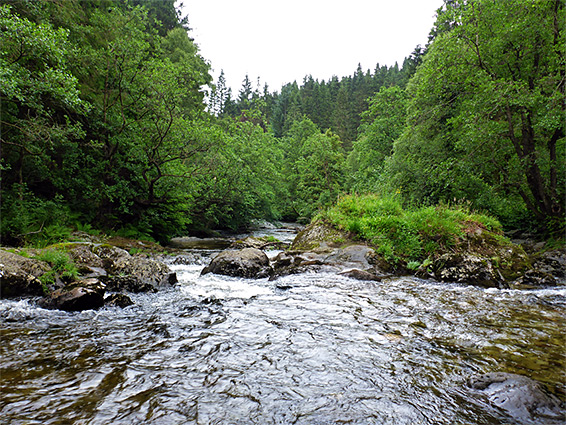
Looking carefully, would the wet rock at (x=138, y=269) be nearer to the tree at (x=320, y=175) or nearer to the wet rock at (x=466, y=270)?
the wet rock at (x=466, y=270)

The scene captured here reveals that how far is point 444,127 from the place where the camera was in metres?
16.5

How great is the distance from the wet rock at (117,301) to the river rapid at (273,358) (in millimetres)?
167

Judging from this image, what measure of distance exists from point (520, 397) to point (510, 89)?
12.2 meters

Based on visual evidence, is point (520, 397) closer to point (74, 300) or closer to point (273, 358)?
point (273, 358)

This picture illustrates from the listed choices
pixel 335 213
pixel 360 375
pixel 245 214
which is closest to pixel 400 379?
pixel 360 375

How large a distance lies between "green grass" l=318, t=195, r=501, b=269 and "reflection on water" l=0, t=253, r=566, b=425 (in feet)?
10.5

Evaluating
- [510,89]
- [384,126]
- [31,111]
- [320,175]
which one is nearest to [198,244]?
[31,111]

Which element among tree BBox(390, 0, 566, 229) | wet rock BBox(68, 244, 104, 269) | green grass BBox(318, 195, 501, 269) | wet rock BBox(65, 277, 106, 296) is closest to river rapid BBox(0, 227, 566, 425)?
wet rock BBox(65, 277, 106, 296)

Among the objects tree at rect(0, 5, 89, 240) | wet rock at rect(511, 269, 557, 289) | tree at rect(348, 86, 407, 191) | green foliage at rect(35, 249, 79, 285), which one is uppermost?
tree at rect(348, 86, 407, 191)

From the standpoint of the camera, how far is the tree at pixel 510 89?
10641 mm

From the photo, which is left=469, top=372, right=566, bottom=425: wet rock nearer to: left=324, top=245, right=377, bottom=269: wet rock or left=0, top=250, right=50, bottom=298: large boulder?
left=324, top=245, right=377, bottom=269: wet rock

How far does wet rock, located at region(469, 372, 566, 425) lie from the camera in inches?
92.3

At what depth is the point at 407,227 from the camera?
9688mm

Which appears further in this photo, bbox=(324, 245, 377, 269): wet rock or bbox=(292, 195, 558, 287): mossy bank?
bbox=(324, 245, 377, 269): wet rock
